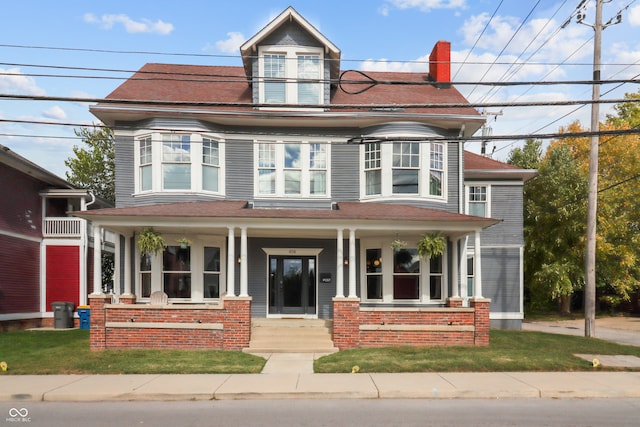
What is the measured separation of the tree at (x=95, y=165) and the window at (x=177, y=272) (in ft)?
64.7

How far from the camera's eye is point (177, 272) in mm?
16344

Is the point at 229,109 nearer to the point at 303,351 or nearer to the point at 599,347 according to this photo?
the point at 303,351

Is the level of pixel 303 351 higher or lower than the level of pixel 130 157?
lower

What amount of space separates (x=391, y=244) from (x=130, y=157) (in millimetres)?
8594

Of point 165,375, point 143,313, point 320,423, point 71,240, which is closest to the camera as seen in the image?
point 320,423

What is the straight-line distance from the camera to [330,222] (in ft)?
47.4

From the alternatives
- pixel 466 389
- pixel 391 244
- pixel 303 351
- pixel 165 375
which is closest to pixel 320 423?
pixel 466 389

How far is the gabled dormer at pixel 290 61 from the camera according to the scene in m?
16.9

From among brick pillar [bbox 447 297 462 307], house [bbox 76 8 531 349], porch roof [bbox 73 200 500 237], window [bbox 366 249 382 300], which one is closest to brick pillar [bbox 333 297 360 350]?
house [bbox 76 8 531 349]

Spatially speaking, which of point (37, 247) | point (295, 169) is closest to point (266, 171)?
point (295, 169)

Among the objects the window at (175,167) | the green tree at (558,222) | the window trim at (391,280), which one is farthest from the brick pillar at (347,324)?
the green tree at (558,222)

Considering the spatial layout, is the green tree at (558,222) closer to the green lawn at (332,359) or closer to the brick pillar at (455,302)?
the brick pillar at (455,302)

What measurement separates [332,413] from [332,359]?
159 inches

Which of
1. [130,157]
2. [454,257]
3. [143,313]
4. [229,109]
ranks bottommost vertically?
[143,313]
